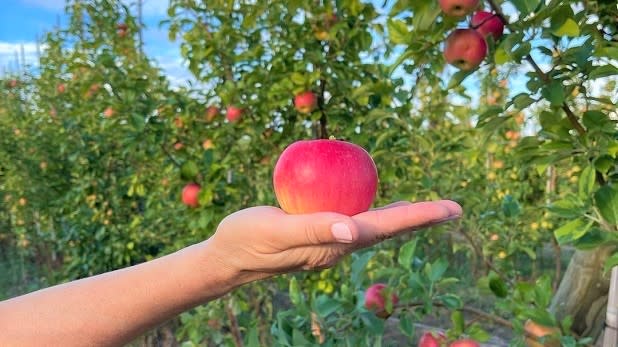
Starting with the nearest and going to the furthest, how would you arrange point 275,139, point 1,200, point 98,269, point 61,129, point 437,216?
1. point 437,216
2. point 275,139
3. point 98,269
4. point 61,129
5. point 1,200

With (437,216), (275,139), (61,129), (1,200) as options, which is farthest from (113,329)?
(1,200)

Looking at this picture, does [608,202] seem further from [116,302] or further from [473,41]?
[116,302]

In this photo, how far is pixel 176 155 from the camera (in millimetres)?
2455

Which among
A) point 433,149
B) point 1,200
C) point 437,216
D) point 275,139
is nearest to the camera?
point 437,216

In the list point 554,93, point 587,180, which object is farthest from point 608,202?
point 554,93

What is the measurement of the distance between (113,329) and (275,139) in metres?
1.49

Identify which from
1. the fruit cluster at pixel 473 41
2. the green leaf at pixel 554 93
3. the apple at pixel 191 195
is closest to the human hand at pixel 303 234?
the green leaf at pixel 554 93

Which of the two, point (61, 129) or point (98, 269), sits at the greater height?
point (61, 129)

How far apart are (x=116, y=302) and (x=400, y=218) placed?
1.47ft

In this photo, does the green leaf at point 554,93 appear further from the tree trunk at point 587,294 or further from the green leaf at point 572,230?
the tree trunk at point 587,294

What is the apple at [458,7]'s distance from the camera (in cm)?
113

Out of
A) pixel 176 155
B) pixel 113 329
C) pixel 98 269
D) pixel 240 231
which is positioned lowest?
pixel 98 269

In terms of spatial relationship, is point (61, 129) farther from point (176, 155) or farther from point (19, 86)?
point (176, 155)

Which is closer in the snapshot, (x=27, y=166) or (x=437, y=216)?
(x=437, y=216)
